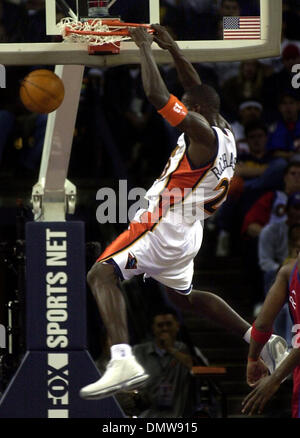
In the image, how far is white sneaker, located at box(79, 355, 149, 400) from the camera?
8.20 meters

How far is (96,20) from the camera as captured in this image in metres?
Answer: 8.79

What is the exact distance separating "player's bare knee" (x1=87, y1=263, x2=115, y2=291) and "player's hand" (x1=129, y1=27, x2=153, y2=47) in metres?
1.38

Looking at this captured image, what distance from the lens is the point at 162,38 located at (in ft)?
28.5

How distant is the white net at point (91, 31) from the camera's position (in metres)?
8.76

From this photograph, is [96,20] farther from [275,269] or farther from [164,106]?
[275,269]

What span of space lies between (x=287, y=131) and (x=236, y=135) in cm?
54

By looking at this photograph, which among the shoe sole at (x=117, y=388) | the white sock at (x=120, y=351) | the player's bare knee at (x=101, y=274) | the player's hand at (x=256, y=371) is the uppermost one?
the player's bare knee at (x=101, y=274)

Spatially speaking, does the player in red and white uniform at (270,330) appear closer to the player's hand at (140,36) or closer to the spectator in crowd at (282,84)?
the player's hand at (140,36)

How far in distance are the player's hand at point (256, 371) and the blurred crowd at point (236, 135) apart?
2.09 meters

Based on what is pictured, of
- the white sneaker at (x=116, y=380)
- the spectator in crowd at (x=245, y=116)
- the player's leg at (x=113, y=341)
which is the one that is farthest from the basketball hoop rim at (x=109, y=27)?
the spectator in crowd at (x=245, y=116)

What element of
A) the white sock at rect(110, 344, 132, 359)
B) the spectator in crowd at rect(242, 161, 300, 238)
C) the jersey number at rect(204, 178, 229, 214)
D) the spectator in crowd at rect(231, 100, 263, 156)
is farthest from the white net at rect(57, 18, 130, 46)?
the spectator in crowd at rect(231, 100, 263, 156)

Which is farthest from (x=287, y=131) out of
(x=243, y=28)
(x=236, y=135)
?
(x=243, y=28)

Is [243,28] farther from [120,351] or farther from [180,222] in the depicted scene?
[120,351]

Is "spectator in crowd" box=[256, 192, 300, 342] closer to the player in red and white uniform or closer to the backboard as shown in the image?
the player in red and white uniform
